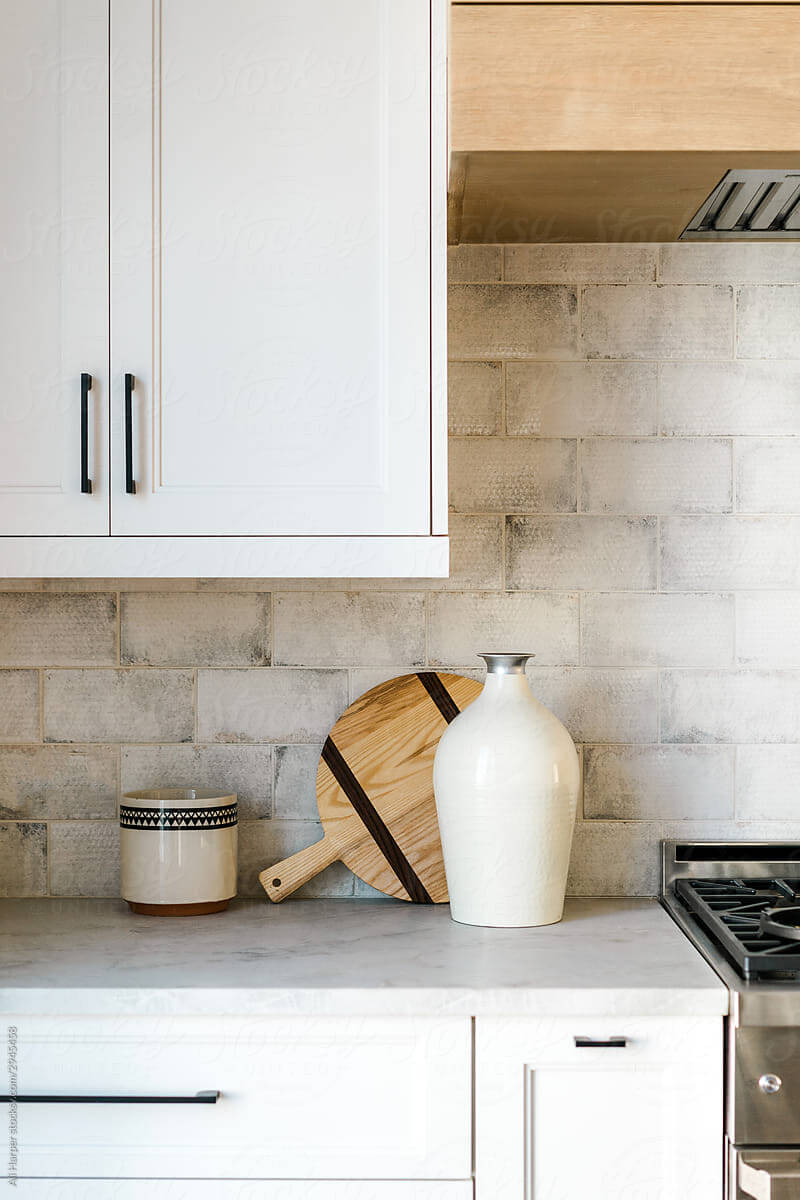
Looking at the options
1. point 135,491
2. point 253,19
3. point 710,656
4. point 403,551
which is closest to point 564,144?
point 253,19

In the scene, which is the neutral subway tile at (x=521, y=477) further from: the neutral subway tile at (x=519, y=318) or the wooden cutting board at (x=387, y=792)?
the wooden cutting board at (x=387, y=792)

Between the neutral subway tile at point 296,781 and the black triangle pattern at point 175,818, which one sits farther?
the neutral subway tile at point 296,781

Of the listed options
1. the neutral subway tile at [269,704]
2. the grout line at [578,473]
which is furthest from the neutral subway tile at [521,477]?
the neutral subway tile at [269,704]

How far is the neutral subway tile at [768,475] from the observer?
1.79m

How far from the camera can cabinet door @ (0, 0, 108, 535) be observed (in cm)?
149

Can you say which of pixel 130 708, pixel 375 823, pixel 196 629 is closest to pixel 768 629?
pixel 375 823

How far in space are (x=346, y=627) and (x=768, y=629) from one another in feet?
2.25

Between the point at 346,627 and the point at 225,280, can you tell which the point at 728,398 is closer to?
the point at 346,627

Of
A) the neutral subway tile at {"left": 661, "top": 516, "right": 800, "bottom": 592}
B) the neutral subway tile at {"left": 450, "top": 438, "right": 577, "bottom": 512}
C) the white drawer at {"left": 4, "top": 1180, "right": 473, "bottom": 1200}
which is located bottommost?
the white drawer at {"left": 4, "top": 1180, "right": 473, "bottom": 1200}

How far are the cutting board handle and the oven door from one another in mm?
722

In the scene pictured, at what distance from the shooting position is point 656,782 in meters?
1.80

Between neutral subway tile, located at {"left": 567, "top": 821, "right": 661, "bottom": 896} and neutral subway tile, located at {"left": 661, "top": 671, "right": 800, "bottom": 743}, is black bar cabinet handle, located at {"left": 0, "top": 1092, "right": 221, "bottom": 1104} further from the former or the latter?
neutral subway tile, located at {"left": 661, "top": 671, "right": 800, "bottom": 743}

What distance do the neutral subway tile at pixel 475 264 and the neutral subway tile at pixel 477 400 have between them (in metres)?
0.14

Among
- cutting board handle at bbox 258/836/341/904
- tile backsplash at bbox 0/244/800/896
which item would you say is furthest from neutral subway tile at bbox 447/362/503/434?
cutting board handle at bbox 258/836/341/904
